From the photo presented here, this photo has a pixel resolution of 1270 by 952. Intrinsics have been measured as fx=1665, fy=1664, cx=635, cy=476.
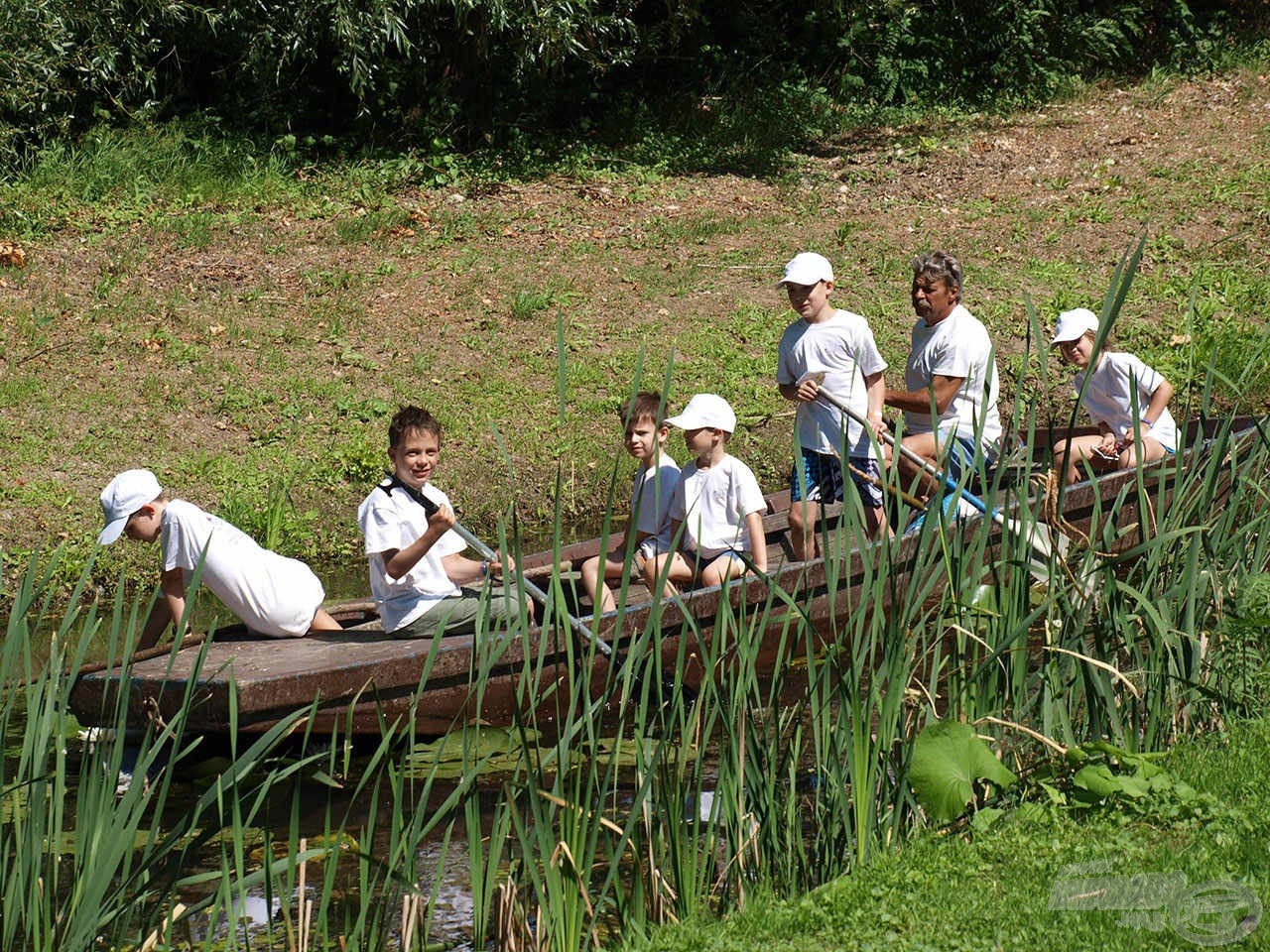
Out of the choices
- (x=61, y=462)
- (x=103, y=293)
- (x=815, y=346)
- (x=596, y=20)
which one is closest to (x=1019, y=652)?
(x=815, y=346)

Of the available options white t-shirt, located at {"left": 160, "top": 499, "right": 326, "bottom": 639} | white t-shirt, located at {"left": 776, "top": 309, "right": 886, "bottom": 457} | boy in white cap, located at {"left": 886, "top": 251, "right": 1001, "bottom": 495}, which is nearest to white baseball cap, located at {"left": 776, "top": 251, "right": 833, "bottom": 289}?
white t-shirt, located at {"left": 776, "top": 309, "right": 886, "bottom": 457}

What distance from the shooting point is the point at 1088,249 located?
15.4 meters

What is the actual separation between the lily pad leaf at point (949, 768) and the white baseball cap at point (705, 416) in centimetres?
313

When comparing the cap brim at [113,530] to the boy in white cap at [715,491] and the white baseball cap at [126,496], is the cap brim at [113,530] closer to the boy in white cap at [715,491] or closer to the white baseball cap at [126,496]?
the white baseball cap at [126,496]

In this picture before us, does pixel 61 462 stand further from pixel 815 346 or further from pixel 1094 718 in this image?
pixel 1094 718

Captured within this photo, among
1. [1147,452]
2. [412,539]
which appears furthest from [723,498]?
[1147,452]

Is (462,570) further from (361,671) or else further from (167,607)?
(167,607)

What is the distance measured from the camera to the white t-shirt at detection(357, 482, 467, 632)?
6.68 metres

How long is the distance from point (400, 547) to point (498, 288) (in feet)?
24.4

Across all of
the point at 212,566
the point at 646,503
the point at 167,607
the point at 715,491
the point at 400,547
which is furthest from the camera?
the point at 646,503

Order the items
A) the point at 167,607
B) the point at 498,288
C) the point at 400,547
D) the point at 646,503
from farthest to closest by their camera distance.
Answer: the point at 498,288
the point at 646,503
the point at 167,607
the point at 400,547

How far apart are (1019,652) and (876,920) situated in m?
1.00

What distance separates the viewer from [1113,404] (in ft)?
29.4

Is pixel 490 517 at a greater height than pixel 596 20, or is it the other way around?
pixel 596 20
